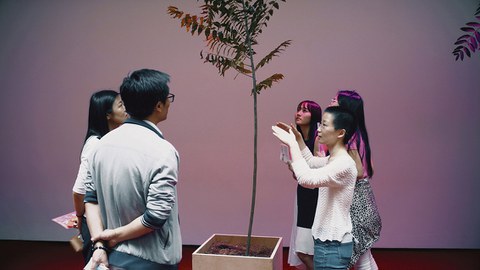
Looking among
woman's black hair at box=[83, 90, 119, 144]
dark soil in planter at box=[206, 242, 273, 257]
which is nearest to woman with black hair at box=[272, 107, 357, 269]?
dark soil in planter at box=[206, 242, 273, 257]

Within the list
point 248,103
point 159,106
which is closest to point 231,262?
point 159,106

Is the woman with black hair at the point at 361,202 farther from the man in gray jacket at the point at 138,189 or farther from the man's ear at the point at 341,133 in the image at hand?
the man in gray jacket at the point at 138,189

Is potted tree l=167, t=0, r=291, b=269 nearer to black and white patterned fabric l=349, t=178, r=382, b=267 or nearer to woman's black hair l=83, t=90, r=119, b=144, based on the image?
black and white patterned fabric l=349, t=178, r=382, b=267

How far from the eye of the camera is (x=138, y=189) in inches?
53.4

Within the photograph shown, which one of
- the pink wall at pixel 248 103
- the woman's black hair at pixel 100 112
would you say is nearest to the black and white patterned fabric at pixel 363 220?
the woman's black hair at pixel 100 112

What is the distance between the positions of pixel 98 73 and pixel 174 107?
33.7 inches

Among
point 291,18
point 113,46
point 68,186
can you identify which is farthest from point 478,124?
point 68,186

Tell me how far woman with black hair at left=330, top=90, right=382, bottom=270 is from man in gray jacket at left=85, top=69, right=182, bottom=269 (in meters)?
0.96

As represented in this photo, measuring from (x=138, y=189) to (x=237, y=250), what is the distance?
1.12 meters

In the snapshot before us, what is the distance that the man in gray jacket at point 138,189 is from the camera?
133 centimetres

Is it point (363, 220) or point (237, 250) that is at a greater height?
point (363, 220)

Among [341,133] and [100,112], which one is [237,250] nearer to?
[341,133]

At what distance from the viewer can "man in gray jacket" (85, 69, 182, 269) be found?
133 centimetres

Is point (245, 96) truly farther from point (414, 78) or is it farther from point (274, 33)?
point (414, 78)
